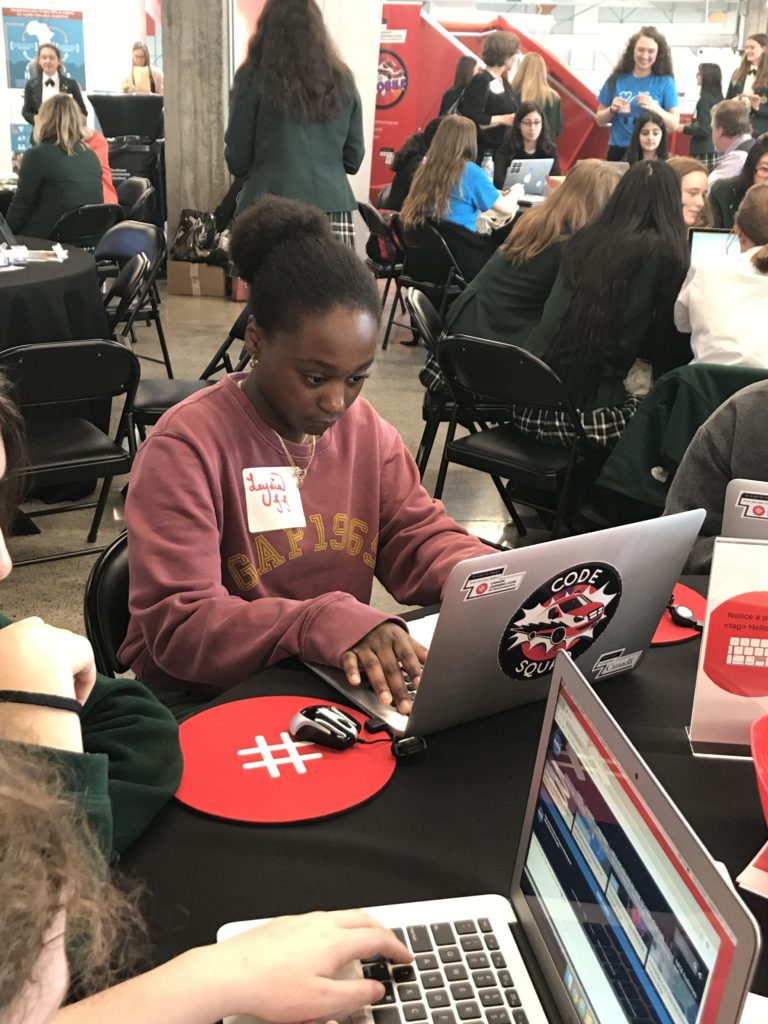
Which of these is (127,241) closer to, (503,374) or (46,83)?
(503,374)

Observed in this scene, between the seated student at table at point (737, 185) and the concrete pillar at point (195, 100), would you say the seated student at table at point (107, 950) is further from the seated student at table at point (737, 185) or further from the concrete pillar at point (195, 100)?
the concrete pillar at point (195, 100)

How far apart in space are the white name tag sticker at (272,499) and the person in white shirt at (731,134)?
15.5 feet

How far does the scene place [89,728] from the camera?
1.03m

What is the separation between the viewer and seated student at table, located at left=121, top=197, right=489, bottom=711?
1264 millimetres

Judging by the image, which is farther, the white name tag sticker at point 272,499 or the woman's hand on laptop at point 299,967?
the white name tag sticker at point 272,499

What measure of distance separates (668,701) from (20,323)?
9.31 feet

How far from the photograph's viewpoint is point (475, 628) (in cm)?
101

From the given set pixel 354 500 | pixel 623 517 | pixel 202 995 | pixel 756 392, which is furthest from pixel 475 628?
pixel 623 517

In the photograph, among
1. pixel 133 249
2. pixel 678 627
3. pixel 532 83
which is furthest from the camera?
pixel 532 83

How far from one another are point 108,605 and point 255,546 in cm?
23

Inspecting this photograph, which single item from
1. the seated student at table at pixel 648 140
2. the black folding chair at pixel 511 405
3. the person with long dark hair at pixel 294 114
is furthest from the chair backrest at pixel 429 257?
the black folding chair at pixel 511 405

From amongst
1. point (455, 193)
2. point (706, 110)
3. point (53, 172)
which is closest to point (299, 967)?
Answer: point (455, 193)

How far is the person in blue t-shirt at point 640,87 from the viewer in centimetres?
627

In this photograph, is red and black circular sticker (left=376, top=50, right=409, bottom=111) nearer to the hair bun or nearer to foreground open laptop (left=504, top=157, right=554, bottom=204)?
foreground open laptop (left=504, top=157, right=554, bottom=204)
